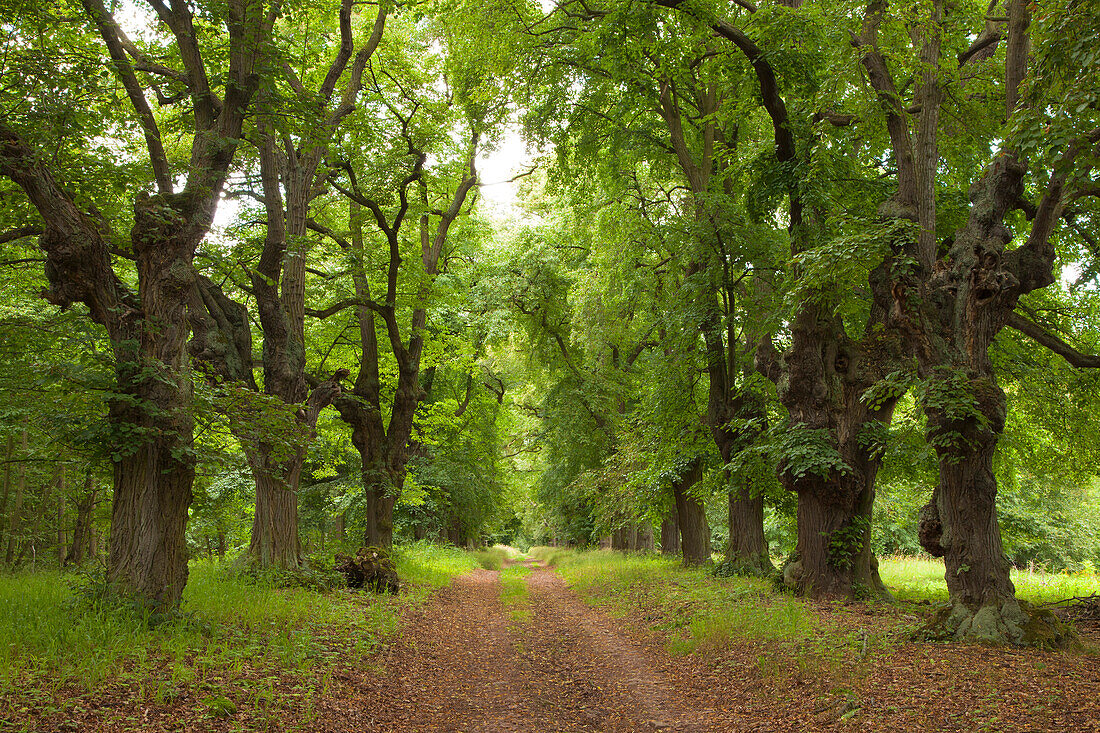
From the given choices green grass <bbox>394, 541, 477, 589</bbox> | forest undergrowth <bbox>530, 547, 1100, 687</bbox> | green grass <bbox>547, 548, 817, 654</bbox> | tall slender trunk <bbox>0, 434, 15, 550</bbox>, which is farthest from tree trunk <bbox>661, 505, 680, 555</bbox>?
tall slender trunk <bbox>0, 434, 15, 550</bbox>

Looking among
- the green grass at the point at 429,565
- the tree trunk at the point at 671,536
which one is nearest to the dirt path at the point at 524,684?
the green grass at the point at 429,565

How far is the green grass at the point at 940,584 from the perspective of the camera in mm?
12008

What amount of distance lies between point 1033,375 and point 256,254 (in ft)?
48.4

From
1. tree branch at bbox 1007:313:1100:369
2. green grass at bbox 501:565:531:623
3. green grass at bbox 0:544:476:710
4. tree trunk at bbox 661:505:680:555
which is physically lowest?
green grass at bbox 501:565:531:623

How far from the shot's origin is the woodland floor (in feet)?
15.3

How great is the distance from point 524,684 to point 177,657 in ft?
11.7

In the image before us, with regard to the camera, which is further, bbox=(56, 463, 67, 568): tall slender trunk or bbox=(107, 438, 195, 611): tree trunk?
bbox=(56, 463, 67, 568): tall slender trunk

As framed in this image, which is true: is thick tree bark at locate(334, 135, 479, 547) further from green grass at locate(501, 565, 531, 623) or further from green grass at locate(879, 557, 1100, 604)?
green grass at locate(879, 557, 1100, 604)

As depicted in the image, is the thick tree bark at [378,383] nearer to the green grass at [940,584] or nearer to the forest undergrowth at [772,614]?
the forest undergrowth at [772,614]

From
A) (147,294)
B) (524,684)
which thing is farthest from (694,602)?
(147,294)

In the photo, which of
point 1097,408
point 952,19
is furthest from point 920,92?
point 1097,408

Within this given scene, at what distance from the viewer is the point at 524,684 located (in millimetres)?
7270

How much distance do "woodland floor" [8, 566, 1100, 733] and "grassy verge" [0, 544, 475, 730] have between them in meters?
0.07

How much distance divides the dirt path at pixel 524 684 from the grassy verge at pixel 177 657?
563 millimetres
